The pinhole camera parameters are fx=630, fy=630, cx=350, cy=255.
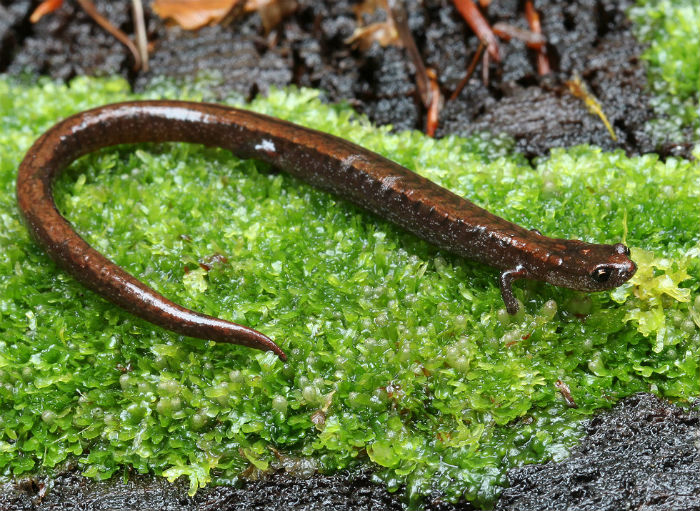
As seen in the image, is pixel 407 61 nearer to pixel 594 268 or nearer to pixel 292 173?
pixel 292 173

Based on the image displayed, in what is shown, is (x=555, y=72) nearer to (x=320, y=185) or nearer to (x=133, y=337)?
(x=320, y=185)

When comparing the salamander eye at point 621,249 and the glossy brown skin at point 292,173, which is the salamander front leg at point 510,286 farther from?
the salamander eye at point 621,249

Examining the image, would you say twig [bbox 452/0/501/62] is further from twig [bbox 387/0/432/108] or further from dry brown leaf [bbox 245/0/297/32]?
dry brown leaf [bbox 245/0/297/32]

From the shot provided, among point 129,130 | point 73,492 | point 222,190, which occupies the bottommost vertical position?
point 73,492

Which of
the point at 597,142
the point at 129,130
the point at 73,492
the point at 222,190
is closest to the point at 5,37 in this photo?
the point at 129,130

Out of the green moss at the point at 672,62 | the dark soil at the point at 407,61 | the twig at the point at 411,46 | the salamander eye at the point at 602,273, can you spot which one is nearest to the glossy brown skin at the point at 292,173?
the salamander eye at the point at 602,273

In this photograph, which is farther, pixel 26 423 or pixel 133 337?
pixel 133 337

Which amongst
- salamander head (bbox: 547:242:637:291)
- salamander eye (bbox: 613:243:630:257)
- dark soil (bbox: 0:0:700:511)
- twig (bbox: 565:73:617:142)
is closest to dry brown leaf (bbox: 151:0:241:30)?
dark soil (bbox: 0:0:700:511)

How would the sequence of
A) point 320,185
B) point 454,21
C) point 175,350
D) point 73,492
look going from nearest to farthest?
1. point 73,492
2. point 175,350
3. point 320,185
4. point 454,21
